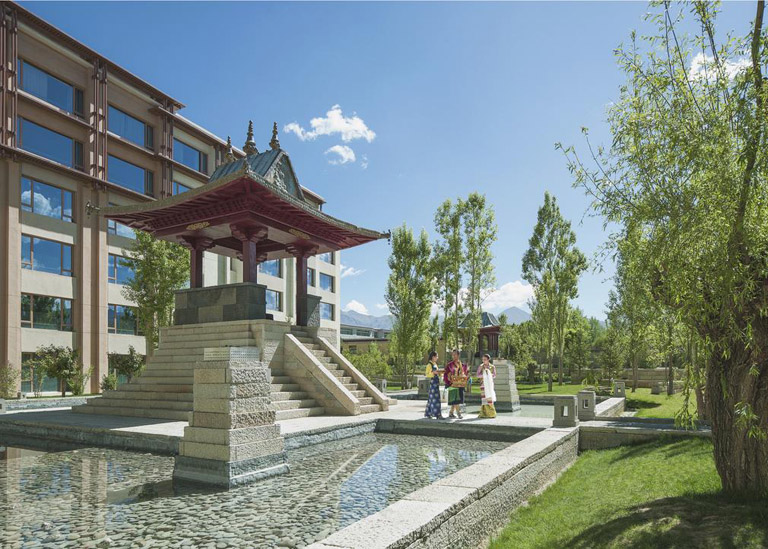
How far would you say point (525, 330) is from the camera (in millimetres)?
46469

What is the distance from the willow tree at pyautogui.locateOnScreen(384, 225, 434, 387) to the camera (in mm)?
32469

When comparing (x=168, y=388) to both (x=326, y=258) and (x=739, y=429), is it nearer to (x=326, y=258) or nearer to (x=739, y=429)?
(x=739, y=429)

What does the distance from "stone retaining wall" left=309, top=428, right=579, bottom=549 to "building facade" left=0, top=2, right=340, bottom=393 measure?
26179 millimetres

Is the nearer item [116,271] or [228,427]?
[228,427]

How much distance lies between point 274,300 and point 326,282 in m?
8.59

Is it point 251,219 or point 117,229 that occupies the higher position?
point 117,229

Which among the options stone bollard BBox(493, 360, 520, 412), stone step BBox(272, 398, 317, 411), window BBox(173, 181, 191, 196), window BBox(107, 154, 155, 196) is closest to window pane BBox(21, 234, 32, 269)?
window BBox(107, 154, 155, 196)

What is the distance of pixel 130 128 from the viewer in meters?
33.6

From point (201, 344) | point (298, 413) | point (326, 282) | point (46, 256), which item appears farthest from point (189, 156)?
point (298, 413)

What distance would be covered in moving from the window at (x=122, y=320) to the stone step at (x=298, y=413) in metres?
21.7

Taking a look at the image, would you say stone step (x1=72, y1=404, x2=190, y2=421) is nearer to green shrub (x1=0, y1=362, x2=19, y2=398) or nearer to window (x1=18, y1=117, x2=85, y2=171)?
green shrub (x1=0, y1=362, x2=19, y2=398)

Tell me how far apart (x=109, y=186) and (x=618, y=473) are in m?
30.8

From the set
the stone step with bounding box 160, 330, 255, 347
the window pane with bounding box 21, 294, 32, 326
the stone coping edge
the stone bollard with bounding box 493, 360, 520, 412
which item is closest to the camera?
the stone coping edge

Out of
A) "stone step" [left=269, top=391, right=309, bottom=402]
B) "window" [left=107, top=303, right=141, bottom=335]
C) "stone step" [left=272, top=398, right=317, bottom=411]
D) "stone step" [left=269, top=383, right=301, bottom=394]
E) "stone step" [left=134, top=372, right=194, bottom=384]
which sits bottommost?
"stone step" [left=272, top=398, right=317, bottom=411]
